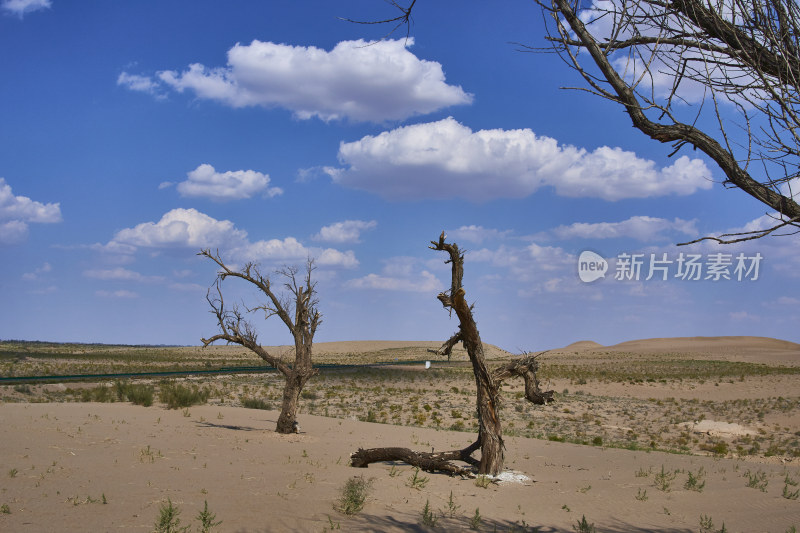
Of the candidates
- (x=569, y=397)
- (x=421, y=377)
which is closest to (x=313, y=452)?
(x=569, y=397)

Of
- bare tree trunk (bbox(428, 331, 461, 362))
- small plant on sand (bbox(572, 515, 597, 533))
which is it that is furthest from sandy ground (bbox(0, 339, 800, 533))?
bare tree trunk (bbox(428, 331, 461, 362))

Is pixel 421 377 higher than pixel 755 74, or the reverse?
pixel 755 74

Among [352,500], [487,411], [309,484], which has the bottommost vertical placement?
[309,484]

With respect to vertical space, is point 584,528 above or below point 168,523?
below

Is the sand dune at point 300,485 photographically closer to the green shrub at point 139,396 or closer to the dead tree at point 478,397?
the dead tree at point 478,397

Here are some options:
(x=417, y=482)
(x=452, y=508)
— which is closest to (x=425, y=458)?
(x=417, y=482)

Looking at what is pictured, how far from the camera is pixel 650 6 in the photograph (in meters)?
4.90

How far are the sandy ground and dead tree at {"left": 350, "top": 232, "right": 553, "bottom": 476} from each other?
1.00 ft

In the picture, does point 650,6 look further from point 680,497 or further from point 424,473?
point 424,473

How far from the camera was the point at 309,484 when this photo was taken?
407 inches

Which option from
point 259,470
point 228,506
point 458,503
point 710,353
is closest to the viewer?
point 228,506

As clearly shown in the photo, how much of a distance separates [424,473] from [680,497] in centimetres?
456

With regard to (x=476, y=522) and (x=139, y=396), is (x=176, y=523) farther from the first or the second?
(x=139, y=396)

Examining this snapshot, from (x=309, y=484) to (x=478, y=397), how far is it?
11.4 ft
